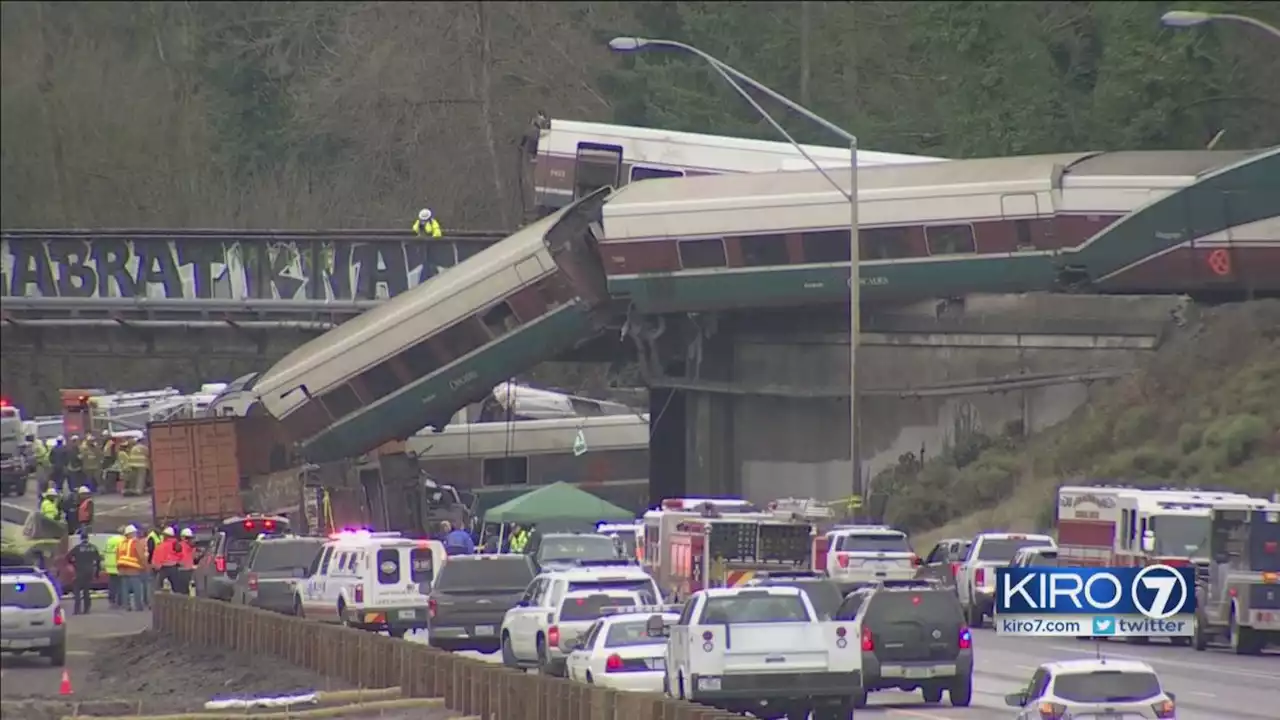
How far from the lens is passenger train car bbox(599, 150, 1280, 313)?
151 feet

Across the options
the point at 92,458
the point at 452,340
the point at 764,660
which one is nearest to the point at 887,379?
the point at 452,340

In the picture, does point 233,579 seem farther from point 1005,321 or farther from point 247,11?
point 247,11

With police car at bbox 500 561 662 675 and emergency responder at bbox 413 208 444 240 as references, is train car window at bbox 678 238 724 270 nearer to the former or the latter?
emergency responder at bbox 413 208 444 240

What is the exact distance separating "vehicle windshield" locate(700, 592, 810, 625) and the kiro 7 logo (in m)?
5.68

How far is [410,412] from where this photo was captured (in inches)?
2053

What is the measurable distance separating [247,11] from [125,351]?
36.5 meters

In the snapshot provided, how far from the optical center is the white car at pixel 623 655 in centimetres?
2389

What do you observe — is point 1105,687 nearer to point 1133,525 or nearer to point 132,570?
point 1133,525

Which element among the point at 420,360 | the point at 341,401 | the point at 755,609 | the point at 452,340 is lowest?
the point at 755,609

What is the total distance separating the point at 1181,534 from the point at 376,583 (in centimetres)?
1167

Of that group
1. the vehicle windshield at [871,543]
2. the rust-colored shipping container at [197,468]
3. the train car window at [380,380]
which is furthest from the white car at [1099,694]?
the rust-colored shipping container at [197,468]

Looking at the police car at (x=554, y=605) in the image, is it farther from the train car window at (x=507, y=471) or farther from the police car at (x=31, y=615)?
the train car window at (x=507, y=471)

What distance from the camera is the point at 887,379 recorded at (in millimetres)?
54312

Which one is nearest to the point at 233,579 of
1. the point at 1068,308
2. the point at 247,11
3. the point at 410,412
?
the point at 410,412
